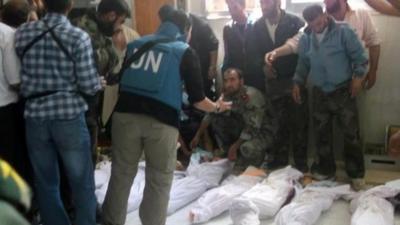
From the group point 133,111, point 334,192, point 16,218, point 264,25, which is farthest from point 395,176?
point 16,218

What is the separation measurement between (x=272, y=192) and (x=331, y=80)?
0.91 meters

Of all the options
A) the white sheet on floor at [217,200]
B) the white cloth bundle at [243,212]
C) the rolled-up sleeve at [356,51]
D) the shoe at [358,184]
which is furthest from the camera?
the shoe at [358,184]

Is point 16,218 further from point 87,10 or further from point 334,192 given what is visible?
Answer: point 334,192

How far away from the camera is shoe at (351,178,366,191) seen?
11.1 ft

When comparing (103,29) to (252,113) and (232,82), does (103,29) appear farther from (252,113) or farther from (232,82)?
(252,113)

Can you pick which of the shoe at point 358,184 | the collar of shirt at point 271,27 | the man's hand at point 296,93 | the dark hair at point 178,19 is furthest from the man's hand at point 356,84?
the dark hair at point 178,19

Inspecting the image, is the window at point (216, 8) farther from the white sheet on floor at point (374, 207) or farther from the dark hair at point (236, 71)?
the white sheet on floor at point (374, 207)

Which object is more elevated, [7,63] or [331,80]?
[7,63]

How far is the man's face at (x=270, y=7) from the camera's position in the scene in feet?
11.8

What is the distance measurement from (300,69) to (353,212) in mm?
1111

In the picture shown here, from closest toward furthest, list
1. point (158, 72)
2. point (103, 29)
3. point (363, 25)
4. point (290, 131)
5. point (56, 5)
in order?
point (56, 5) < point (158, 72) < point (103, 29) < point (363, 25) < point (290, 131)

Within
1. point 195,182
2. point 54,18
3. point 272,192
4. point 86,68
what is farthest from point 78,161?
point 272,192

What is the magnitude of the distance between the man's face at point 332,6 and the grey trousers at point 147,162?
159cm

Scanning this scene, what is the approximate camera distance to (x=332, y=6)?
3410 millimetres
